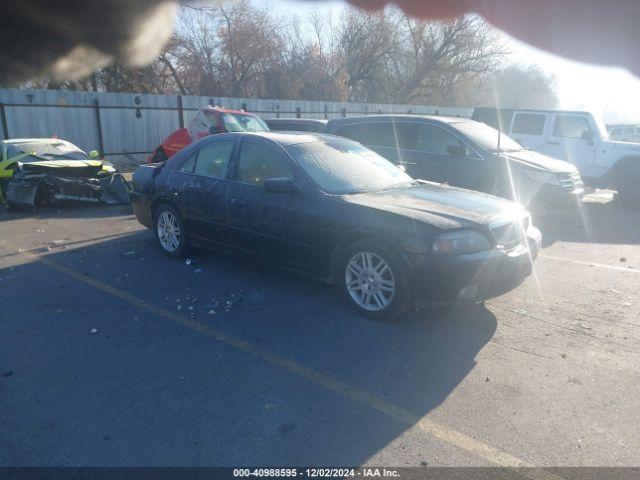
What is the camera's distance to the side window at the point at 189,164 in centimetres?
604

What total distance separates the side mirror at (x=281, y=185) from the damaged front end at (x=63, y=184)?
19.5ft

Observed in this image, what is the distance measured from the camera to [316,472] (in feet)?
8.39

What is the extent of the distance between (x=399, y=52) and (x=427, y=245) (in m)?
2.94

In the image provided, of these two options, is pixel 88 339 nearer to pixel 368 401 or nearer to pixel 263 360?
pixel 263 360

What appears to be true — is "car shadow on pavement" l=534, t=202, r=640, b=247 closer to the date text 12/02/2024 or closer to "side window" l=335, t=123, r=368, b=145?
"side window" l=335, t=123, r=368, b=145

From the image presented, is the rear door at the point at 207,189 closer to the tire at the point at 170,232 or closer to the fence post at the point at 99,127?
the tire at the point at 170,232

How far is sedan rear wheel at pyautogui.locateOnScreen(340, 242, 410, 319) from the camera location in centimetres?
426

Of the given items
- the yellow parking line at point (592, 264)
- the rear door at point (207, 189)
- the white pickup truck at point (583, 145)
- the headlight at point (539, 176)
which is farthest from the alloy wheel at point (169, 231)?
the white pickup truck at point (583, 145)

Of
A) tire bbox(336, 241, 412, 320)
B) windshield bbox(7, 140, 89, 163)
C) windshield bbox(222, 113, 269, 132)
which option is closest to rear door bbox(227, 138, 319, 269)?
tire bbox(336, 241, 412, 320)

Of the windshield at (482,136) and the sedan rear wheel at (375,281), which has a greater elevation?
the windshield at (482,136)

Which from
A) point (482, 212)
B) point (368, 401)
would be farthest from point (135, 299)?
point (482, 212)

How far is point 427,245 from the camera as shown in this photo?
412cm

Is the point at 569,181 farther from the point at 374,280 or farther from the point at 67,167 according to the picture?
the point at 67,167

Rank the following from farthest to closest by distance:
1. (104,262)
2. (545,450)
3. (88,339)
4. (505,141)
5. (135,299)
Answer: (505,141) < (104,262) < (135,299) < (88,339) < (545,450)
